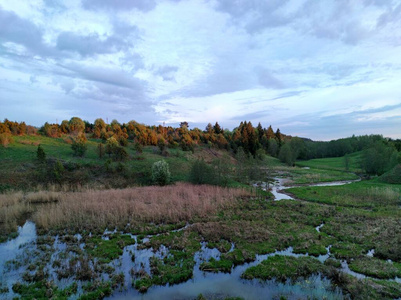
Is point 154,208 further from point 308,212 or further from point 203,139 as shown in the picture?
point 203,139

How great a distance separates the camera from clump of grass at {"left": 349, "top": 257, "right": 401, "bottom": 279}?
10.5 meters

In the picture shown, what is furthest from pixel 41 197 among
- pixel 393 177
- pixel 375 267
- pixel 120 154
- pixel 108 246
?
pixel 393 177

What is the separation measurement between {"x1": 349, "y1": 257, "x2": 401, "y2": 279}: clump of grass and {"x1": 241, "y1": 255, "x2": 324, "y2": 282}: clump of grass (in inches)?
67.0

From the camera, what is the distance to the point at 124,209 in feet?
64.3

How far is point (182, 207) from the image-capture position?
21078 mm

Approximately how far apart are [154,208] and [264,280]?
38.8 feet

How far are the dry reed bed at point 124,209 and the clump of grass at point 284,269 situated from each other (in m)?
8.66

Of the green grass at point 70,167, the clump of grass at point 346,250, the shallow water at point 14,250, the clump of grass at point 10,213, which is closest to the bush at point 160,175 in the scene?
the green grass at point 70,167

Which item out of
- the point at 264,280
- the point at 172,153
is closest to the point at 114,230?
the point at 264,280

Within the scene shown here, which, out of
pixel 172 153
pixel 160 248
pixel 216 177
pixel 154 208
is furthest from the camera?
pixel 172 153

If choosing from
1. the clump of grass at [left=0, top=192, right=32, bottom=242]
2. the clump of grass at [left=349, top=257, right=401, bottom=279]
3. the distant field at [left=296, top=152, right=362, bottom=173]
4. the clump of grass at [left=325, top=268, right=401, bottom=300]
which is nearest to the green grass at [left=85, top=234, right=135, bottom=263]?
the clump of grass at [left=0, top=192, right=32, bottom=242]

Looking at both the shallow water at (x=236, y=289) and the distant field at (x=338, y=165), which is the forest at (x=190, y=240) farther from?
the distant field at (x=338, y=165)

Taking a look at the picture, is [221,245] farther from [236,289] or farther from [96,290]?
[96,290]

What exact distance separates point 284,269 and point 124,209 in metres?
13.5
